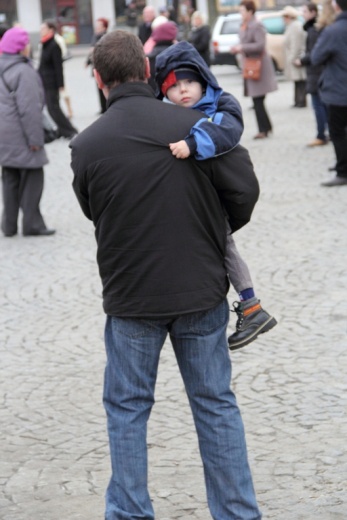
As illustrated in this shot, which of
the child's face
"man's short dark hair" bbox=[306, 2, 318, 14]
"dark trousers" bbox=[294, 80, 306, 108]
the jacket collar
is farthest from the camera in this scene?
"dark trousers" bbox=[294, 80, 306, 108]

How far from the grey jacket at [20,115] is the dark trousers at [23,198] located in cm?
22

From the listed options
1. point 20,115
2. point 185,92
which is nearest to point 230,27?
point 20,115

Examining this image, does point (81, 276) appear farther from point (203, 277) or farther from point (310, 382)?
point (203, 277)

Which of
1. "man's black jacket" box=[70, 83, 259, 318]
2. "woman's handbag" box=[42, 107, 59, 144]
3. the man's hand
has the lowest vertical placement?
"woman's handbag" box=[42, 107, 59, 144]

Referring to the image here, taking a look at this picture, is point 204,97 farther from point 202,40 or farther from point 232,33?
point 232,33

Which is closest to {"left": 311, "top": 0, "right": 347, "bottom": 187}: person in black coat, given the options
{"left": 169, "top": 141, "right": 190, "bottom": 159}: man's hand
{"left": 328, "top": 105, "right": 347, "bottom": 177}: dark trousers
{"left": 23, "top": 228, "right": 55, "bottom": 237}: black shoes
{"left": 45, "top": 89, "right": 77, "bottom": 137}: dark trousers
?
{"left": 328, "top": 105, "right": 347, "bottom": 177}: dark trousers

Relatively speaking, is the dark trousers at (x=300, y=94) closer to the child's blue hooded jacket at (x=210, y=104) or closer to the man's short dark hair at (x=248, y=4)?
the man's short dark hair at (x=248, y=4)

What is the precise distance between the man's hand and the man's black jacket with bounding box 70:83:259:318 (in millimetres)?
28

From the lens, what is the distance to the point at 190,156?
3643 millimetres

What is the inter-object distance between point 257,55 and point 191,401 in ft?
41.2

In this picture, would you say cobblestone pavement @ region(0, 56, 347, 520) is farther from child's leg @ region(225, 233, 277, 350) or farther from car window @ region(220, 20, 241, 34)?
car window @ region(220, 20, 241, 34)

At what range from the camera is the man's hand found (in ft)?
11.8

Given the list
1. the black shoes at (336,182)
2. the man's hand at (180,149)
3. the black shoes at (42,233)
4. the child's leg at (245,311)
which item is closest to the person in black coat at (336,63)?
the black shoes at (336,182)

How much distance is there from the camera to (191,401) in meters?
3.82
